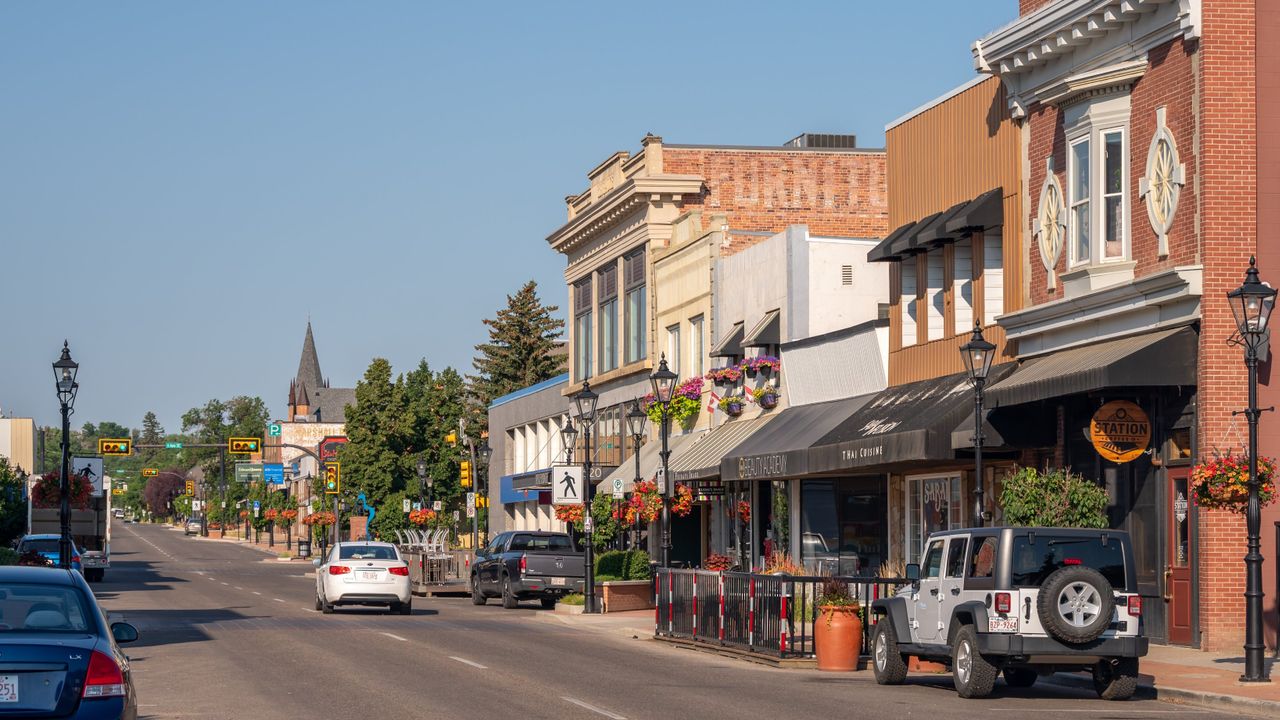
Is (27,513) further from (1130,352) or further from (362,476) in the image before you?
(1130,352)

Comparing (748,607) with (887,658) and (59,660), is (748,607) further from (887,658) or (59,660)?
(59,660)

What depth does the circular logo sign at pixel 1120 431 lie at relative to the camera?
79.4 feet

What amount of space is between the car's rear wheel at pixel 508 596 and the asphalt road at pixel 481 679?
525cm

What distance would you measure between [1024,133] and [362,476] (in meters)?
66.2

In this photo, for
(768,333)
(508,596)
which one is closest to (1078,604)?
(768,333)

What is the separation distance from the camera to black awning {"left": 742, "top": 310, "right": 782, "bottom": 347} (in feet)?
133

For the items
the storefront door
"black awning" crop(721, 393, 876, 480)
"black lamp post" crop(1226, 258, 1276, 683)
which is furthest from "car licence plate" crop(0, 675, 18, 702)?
"black awning" crop(721, 393, 876, 480)

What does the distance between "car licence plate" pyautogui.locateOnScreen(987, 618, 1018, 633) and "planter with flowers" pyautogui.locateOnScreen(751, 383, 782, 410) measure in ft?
74.0

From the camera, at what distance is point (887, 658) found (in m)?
20.1

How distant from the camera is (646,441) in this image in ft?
168

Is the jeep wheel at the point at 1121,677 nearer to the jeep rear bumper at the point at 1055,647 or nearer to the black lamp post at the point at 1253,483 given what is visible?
the jeep rear bumper at the point at 1055,647

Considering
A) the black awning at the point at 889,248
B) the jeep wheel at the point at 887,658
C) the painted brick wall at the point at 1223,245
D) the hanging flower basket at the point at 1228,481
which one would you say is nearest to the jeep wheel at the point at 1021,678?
the jeep wheel at the point at 887,658

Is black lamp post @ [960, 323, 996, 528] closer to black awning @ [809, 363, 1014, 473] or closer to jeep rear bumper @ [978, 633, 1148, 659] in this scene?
black awning @ [809, 363, 1014, 473]

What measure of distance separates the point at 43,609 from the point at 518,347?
85.0m
